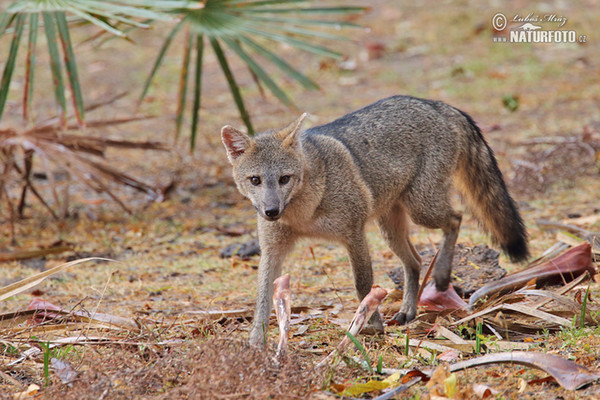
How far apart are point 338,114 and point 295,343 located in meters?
6.65

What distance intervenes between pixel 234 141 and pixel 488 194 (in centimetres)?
198

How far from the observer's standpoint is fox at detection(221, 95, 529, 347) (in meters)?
4.38

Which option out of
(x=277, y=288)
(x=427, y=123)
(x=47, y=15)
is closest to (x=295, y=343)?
(x=277, y=288)

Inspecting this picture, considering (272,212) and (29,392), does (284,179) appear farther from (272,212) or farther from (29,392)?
(29,392)

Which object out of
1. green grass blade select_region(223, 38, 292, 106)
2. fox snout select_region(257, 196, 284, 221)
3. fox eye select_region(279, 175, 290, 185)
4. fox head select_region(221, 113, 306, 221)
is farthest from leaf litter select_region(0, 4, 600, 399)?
green grass blade select_region(223, 38, 292, 106)

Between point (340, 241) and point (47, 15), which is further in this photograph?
point (47, 15)

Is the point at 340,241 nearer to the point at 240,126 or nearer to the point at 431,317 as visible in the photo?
the point at 431,317

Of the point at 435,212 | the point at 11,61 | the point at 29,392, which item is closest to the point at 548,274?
the point at 435,212

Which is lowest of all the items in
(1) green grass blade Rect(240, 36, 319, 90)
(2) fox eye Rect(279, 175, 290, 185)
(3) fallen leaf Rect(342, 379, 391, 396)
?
(3) fallen leaf Rect(342, 379, 391, 396)

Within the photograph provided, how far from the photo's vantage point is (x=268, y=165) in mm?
4359

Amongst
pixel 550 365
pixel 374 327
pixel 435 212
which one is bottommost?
pixel 374 327

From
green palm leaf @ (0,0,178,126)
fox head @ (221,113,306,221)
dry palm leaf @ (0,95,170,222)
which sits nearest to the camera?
fox head @ (221,113,306,221)

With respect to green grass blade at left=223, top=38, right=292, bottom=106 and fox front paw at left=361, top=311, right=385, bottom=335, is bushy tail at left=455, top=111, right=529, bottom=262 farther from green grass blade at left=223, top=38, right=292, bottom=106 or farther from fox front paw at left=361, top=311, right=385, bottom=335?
green grass blade at left=223, top=38, right=292, bottom=106

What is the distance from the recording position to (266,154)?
4.43 meters
